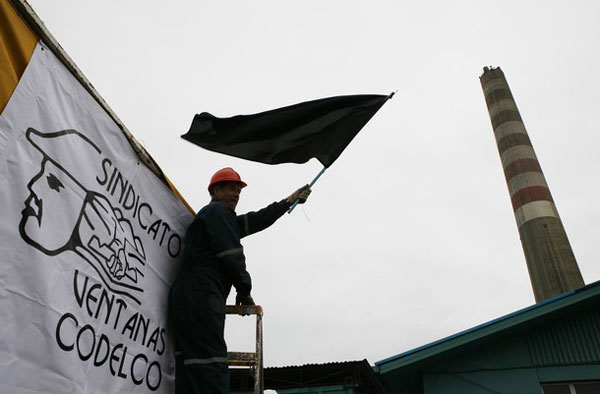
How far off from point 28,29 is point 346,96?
349 cm

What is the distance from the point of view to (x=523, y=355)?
9828 mm

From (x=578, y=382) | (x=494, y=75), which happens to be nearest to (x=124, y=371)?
(x=578, y=382)

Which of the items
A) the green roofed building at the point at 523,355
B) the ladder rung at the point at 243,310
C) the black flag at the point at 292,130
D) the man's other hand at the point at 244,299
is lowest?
the ladder rung at the point at 243,310

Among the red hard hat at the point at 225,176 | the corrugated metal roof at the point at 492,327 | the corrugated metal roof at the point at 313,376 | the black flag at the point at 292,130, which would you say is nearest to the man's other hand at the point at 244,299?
the red hard hat at the point at 225,176

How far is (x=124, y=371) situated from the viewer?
2.93 metres

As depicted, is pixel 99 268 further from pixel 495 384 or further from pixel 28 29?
pixel 495 384

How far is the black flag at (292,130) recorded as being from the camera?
483cm

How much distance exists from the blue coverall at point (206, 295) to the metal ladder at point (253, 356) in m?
0.16

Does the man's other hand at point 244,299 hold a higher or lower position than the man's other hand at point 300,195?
lower

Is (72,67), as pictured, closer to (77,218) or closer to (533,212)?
(77,218)

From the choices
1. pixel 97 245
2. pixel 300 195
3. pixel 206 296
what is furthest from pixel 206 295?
pixel 300 195

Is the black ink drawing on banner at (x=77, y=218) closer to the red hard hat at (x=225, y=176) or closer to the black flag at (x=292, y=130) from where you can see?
the red hard hat at (x=225, y=176)

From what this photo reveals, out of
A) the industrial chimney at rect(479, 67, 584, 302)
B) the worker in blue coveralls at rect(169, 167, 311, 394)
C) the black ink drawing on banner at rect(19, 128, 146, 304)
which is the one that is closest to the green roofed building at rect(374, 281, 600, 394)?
the worker in blue coveralls at rect(169, 167, 311, 394)

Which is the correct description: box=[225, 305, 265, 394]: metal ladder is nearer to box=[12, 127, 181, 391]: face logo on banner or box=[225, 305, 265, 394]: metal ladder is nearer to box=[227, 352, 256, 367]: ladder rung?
box=[227, 352, 256, 367]: ladder rung
